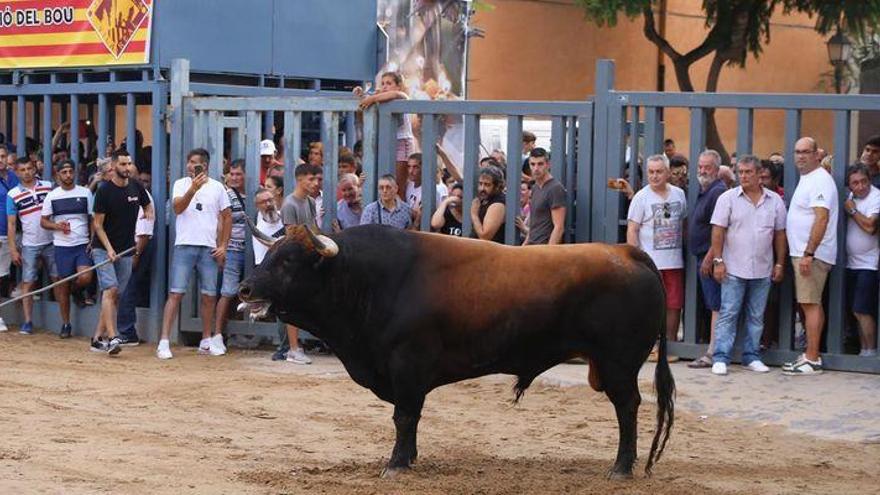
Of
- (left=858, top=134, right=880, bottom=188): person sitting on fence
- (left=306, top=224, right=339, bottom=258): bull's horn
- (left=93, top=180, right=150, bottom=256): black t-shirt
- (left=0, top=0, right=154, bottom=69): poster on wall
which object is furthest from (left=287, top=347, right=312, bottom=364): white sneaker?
(left=858, top=134, right=880, bottom=188): person sitting on fence

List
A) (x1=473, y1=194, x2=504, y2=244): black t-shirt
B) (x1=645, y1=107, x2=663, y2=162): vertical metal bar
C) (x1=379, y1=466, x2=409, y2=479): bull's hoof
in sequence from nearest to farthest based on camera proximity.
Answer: (x1=379, y1=466, x2=409, y2=479): bull's hoof
(x1=645, y1=107, x2=663, y2=162): vertical metal bar
(x1=473, y1=194, x2=504, y2=244): black t-shirt

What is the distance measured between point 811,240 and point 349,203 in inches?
172

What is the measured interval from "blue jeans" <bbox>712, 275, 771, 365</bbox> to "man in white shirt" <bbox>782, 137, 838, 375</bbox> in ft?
1.00

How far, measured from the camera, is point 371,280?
30.7ft

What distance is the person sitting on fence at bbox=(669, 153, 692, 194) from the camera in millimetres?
13891

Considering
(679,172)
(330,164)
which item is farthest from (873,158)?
(330,164)

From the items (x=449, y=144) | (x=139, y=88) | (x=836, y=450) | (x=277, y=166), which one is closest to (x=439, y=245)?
(x=836, y=450)

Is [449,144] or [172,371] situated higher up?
[449,144]

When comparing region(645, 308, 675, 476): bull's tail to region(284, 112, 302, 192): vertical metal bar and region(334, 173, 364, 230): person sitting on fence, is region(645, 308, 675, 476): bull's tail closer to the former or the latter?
region(334, 173, 364, 230): person sitting on fence

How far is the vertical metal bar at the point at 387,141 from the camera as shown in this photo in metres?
14.6

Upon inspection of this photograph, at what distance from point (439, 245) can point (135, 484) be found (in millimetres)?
2314

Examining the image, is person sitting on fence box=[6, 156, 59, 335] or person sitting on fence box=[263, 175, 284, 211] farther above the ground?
person sitting on fence box=[263, 175, 284, 211]

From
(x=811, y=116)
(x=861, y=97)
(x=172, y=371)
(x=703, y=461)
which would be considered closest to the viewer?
(x=703, y=461)

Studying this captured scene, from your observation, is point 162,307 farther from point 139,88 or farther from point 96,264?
point 139,88
